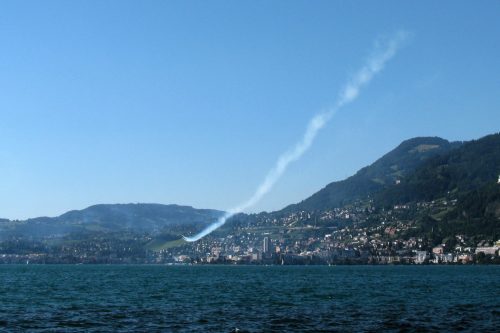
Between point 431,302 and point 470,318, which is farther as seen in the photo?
point 431,302

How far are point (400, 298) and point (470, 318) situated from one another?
24130mm

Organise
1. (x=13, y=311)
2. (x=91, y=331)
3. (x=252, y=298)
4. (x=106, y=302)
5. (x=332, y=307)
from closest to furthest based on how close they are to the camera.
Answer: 1. (x=91, y=331)
2. (x=13, y=311)
3. (x=332, y=307)
4. (x=106, y=302)
5. (x=252, y=298)

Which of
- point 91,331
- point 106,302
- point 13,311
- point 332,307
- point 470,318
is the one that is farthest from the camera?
point 106,302

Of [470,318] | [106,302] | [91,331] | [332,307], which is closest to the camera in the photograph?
[91,331]

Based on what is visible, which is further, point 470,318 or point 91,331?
point 470,318

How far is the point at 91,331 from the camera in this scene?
46844 mm

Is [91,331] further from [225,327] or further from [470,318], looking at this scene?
[470,318]

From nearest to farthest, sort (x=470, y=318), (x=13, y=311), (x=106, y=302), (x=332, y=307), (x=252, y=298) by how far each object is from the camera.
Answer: (x=470, y=318) < (x=13, y=311) < (x=332, y=307) < (x=106, y=302) < (x=252, y=298)

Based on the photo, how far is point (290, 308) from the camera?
64812 mm

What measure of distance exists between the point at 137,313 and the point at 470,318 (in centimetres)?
2601

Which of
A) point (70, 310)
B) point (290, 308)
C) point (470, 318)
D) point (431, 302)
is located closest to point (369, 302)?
point (431, 302)

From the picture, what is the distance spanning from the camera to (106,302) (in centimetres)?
7350

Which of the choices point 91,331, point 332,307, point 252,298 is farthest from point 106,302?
point 91,331

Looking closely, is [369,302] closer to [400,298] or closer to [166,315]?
[400,298]
